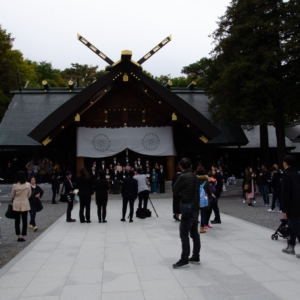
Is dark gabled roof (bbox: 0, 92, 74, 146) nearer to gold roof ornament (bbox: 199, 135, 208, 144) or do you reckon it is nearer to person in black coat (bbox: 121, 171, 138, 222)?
gold roof ornament (bbox: 199, 135, 208, 144)

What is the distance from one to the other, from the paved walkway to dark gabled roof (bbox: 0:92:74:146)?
14210mm

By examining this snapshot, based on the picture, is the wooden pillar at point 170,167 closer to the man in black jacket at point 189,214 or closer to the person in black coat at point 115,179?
the person in black coat at point 115,179

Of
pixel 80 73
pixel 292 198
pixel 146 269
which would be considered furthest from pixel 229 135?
pixel 80 73

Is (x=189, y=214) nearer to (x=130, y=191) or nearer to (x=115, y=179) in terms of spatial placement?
(x=130, y=191)

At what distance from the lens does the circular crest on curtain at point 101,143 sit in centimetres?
1831

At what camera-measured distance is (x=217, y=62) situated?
1934 cm

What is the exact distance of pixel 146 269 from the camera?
4801 mm

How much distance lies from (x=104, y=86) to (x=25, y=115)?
8.57 meters

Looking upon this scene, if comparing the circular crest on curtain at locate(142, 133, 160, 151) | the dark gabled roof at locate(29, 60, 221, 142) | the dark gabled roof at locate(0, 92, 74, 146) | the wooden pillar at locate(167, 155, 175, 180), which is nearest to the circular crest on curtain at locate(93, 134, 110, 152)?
the circular crest on curtain at locate(142, 133, 160, 151)

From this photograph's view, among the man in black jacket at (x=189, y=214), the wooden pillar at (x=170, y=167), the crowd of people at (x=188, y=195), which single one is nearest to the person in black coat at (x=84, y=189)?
the crowd of people at (x=188, y=195)

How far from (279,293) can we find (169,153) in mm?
14890

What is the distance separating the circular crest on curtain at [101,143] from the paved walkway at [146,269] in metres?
10.8

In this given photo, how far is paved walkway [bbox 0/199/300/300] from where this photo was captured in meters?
3.86

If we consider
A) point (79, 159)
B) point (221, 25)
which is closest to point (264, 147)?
point (221, 25)
